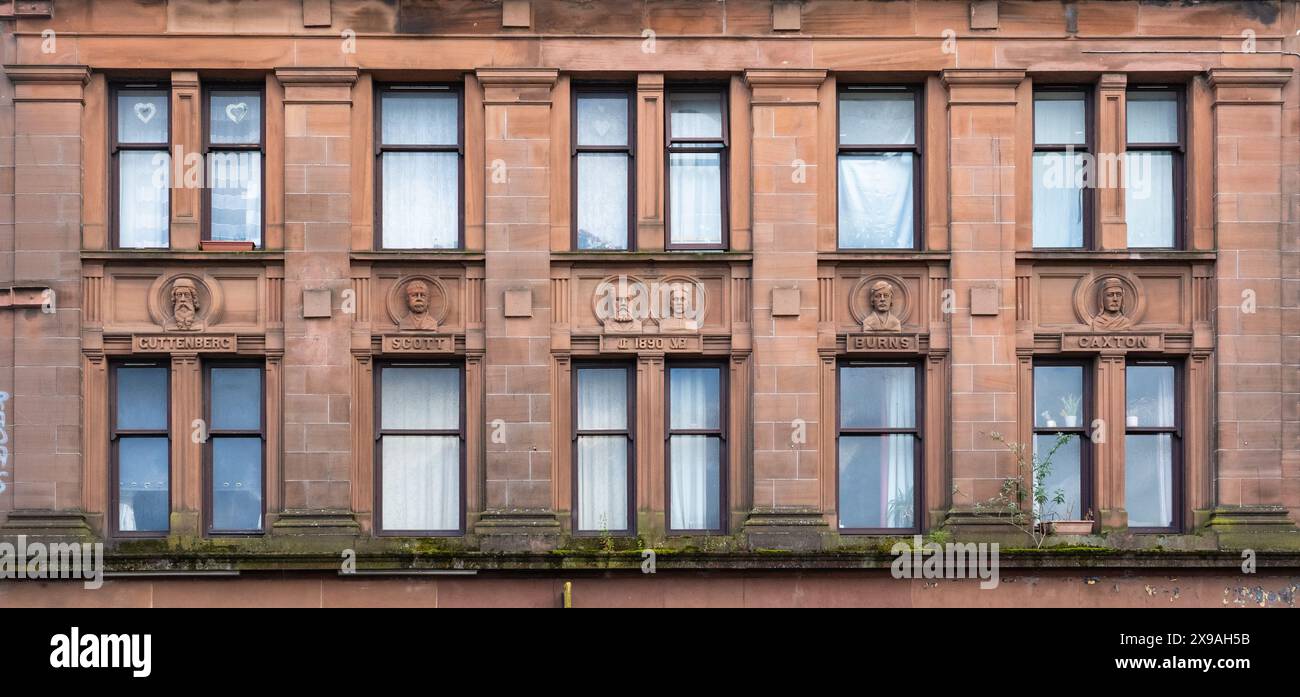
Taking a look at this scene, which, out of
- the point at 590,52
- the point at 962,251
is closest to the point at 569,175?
the point at 590,52

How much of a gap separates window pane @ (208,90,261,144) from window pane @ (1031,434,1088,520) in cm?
1105

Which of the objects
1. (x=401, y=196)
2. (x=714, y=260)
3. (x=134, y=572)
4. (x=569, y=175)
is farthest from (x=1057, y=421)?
(x=134, y=572)

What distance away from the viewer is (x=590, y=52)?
76.6ft

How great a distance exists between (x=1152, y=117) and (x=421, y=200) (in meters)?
9.77

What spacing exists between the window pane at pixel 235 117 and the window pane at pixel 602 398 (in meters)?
5.33

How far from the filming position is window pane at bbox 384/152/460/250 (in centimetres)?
2352

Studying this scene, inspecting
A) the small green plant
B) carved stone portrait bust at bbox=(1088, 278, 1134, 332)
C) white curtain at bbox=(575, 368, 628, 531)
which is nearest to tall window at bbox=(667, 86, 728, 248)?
white curtain at bbox=(575, 368, 628, 531)

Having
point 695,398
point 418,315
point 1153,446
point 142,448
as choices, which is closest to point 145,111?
point 142,448

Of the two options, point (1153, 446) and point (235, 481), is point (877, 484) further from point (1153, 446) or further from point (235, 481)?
point (235, 481)
